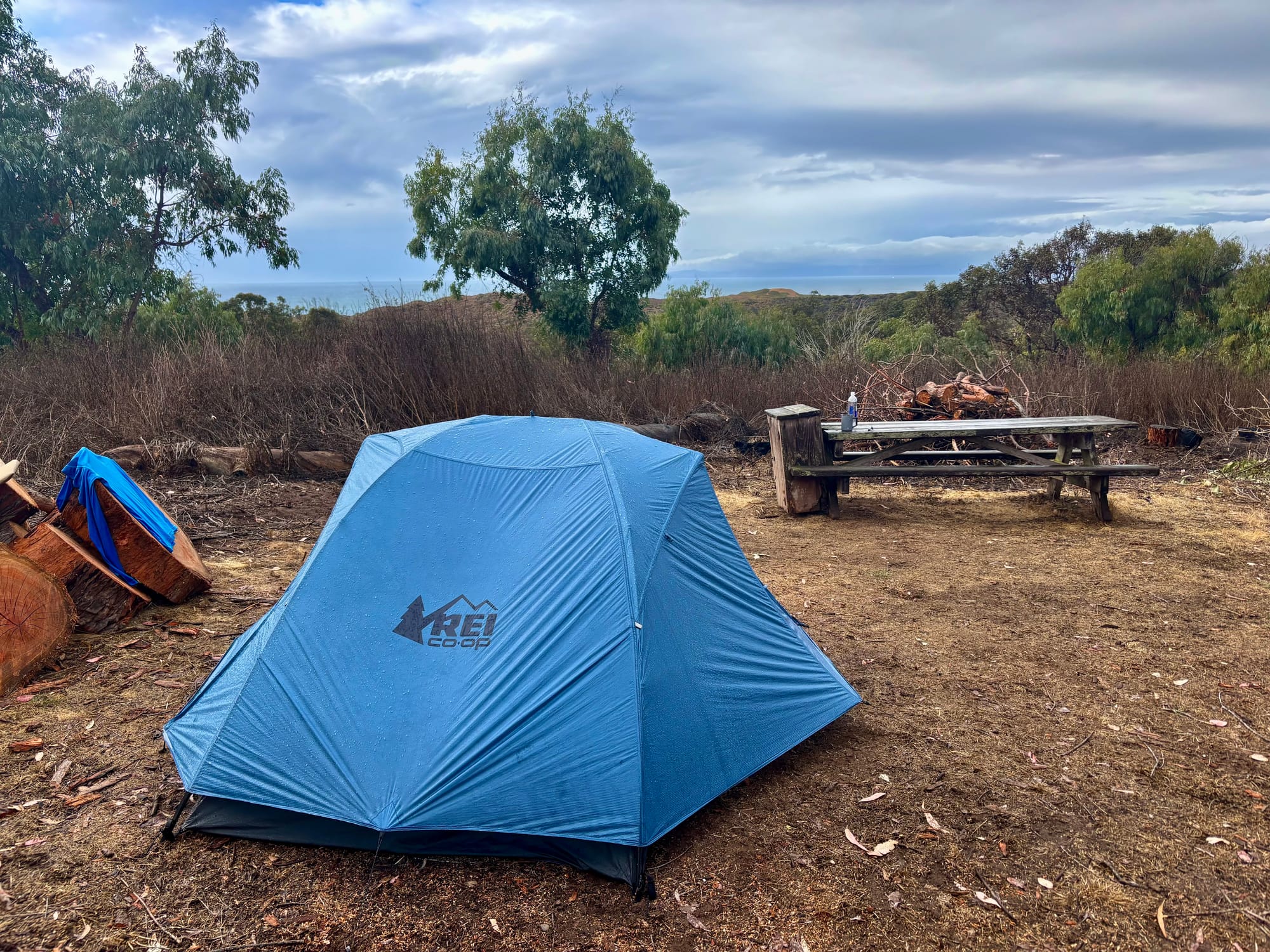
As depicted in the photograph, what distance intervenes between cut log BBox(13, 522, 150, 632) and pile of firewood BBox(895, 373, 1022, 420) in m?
8.22

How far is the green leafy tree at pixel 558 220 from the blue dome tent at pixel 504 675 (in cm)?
1602

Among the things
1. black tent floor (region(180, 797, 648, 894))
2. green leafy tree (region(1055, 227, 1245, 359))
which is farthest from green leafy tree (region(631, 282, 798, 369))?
black tent floor (region(180, 797, 648, 894))

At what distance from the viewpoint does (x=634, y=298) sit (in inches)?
832

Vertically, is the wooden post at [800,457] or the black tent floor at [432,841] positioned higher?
the wooden post at [800,457]

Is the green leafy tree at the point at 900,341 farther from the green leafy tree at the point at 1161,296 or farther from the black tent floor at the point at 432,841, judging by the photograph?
the black tent floor at the point at 432,841

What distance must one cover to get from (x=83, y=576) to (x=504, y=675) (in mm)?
3248

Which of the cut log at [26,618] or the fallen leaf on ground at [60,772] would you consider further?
the cut log at [26,618]

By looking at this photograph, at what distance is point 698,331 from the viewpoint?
23094mm

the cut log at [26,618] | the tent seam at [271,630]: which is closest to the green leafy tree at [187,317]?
the cut log at [26,618]

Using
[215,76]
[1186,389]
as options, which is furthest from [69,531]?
[215,76]

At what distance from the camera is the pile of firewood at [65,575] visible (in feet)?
13.9

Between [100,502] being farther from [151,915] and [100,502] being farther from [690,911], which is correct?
[690,911]

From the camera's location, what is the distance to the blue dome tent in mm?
2799

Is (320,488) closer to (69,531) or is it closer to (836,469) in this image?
(69,531)
